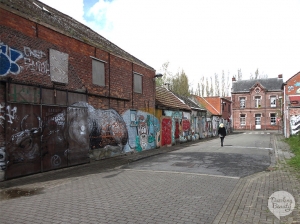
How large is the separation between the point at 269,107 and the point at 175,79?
23.5m

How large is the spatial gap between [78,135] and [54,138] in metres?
1.29

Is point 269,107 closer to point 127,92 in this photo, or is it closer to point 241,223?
point 127,92

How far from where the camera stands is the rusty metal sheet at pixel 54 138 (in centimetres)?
906

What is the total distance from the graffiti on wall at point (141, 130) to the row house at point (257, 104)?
39.8 meters

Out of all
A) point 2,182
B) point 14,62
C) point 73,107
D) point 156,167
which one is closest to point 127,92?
point 73,107

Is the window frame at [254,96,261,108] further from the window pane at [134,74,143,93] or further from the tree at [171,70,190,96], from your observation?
the window pane at [134,74,143,93]

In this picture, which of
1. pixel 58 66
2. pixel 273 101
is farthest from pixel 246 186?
pixel 273 101

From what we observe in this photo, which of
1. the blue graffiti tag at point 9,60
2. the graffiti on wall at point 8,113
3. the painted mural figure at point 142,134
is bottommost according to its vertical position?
the painted mural figure at point 142,134

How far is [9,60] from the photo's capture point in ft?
26.5

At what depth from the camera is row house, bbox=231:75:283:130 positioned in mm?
51062

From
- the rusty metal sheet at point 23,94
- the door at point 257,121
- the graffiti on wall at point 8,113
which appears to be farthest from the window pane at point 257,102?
the graffiti on wall at point 8,113

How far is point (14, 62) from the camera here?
26.9 feet

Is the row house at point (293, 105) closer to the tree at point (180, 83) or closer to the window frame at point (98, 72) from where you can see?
the tree at point (180, 83)

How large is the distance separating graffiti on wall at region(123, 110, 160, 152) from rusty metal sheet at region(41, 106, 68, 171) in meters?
4.61
